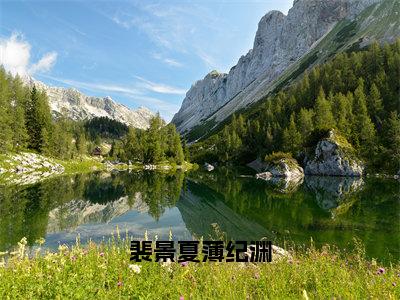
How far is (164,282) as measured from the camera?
9086 millimetres

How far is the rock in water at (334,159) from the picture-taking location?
9481 centimetres

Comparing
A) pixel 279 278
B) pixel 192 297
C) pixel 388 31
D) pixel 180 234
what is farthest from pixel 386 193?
pixel 388 31

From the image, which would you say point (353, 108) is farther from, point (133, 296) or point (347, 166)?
point (133, 296)

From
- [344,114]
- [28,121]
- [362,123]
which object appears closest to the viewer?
[362,123]

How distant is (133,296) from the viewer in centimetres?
802

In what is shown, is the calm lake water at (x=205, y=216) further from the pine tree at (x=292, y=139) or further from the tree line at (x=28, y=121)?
the pine tree at (x=292, y=139)

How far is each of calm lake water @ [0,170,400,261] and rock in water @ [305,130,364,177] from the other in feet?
133

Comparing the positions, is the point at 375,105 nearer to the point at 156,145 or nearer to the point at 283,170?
the point at 283,170

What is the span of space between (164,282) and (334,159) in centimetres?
9456

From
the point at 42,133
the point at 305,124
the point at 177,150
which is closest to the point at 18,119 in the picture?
the point at 42,133

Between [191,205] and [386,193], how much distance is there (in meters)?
30.3

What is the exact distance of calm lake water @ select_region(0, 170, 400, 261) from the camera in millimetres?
26531

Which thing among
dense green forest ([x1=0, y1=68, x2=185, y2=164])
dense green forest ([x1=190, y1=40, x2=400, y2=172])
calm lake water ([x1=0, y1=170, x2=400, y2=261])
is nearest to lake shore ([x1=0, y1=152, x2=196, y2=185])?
dense green forest ([x1=0, y1=68, x2=185, y2=164])

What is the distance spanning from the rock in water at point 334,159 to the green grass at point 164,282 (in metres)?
90.2
